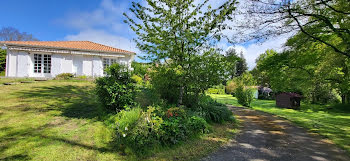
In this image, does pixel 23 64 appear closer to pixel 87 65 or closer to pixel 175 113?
pixel 87 65

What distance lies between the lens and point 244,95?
50.0ft

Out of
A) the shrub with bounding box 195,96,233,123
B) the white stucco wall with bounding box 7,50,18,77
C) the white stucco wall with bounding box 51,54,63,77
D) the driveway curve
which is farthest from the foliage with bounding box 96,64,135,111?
the white stucco wall with bounding box 7,50,18,77

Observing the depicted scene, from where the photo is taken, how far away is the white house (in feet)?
45.1

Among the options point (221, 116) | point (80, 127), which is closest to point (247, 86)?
point (221, 116)

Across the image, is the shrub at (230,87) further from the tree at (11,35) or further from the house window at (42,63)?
the tree at (11,35)

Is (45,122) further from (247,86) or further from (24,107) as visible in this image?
(247,86)

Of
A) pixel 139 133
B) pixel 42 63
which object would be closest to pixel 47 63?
pixel 42 63

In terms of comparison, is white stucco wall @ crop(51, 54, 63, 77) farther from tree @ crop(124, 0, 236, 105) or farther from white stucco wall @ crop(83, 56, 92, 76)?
tree @ crop(124, 0, 236, 105)

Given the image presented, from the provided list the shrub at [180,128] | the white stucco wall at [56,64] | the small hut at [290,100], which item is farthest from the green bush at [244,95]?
the white stucco wall at [56,64]

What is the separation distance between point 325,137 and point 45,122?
387 inches

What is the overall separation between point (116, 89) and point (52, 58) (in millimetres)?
14129

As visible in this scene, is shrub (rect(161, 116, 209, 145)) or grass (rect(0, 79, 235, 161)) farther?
shrub (rect(161, 116, 209, 145))

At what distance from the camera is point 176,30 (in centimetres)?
615

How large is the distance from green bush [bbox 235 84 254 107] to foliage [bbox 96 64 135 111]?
42.3ft
